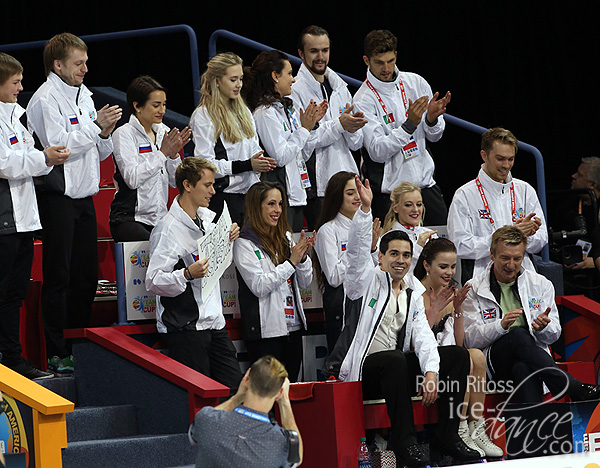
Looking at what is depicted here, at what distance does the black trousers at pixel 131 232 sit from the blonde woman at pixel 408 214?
1.57 meters

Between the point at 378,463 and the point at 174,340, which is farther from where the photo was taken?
the point at 174,340

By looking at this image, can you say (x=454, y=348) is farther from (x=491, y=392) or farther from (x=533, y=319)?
(x=533, y=319)

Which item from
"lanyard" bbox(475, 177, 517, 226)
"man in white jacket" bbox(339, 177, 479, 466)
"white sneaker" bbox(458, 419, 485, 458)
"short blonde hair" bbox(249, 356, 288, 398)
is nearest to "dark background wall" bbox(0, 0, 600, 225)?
"lanyard" bbox(475, 177, 517, 226)

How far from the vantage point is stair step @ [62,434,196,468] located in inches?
226

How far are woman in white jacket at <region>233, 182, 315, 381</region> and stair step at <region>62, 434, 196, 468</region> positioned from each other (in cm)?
92

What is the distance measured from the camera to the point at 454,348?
618 centimetres

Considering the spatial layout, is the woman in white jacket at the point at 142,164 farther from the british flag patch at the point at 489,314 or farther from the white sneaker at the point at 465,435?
the white sneaker at the point at 465,435

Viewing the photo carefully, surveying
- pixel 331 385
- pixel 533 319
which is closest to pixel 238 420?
pixel 331 385

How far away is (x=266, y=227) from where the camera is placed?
22.5 ft

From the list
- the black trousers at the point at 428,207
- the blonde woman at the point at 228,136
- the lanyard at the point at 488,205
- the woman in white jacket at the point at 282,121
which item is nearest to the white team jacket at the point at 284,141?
the woman in white jacket at the point at 282,121

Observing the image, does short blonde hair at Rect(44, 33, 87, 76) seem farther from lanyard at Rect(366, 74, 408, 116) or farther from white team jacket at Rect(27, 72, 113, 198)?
lanyard at Rect(366, 74, 408, 116)

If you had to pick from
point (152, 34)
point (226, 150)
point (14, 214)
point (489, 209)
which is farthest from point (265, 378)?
point (152, 34)

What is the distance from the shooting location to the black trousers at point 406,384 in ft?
18.8

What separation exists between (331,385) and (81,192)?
2024 mm
